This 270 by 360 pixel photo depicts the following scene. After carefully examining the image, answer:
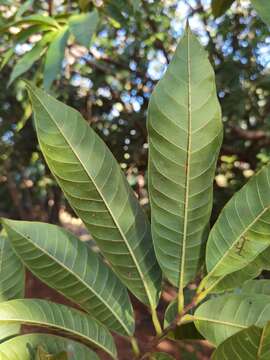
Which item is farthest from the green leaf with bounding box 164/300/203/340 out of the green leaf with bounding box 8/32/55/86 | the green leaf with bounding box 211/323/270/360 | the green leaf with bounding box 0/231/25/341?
the green leaf with bounding box 8/32/55/86

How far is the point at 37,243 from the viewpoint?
628 mm

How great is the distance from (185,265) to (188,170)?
0.45ft

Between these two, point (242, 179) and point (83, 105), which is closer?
point (242, 179)

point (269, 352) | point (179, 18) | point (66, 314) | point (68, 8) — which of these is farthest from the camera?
point (179, 18)

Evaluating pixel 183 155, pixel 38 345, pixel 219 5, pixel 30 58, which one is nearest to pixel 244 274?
pixel 183 155

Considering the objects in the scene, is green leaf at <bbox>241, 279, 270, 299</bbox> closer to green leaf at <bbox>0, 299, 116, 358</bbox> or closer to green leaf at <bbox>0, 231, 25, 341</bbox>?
green leaf at <bbox>0, 299, 116, 358</bbox>

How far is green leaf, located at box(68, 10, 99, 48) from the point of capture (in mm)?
1145

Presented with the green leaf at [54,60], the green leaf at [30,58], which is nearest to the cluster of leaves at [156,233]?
the green leaf at [54,60]

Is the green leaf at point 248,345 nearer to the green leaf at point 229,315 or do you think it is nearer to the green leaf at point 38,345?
the green leaf at point 229,315

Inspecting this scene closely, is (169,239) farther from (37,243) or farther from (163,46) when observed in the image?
(163,46)

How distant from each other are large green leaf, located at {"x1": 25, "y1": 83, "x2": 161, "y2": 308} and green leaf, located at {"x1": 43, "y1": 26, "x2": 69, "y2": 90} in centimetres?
64

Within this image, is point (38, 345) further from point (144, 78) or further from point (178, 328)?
point (144, 78)

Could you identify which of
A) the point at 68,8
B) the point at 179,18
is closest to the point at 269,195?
the point at 68,8

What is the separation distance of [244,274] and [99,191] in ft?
0.74
